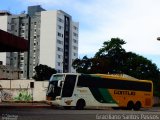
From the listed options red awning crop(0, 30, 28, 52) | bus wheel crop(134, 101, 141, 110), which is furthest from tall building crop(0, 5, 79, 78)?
red awning crop(0, 30, 28, 52)

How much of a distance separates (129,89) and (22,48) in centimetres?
1112

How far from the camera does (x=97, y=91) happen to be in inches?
1590

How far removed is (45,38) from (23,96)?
3031 inches

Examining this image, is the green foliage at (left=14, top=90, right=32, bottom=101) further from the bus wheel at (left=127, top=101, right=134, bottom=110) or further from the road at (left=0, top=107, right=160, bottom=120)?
the road at (left=0, top=107, right=160, bottom=120)

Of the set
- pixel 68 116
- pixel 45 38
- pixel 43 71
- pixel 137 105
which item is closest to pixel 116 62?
pixel 43 71

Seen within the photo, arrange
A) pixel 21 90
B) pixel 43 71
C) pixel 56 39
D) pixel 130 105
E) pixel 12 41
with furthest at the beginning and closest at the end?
pixel 56 39, pixel 43 71, pixel 21 90, pixel 130 105, pixel 12 41

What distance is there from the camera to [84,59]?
88375 mm

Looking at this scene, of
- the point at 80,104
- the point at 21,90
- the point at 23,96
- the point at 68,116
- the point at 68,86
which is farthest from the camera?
the point at 21,90

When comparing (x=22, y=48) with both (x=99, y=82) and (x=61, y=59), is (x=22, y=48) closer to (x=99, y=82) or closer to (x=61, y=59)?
(x=99, y=82)

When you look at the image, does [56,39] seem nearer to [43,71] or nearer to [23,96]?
[43,71]

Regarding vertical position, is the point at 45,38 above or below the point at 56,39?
above

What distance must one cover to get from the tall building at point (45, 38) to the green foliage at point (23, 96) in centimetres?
7186

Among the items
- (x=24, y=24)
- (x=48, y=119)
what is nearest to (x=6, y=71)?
(x=24, y=24)

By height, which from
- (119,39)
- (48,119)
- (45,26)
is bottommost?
(48,119)
